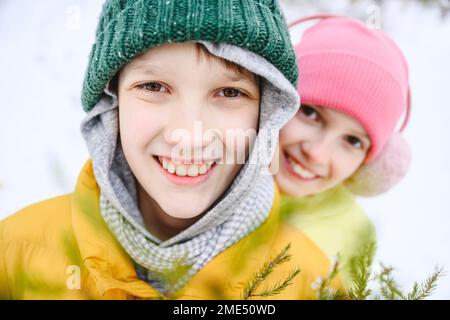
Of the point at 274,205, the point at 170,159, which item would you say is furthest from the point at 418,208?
the point at 170,159

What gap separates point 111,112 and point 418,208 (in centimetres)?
190

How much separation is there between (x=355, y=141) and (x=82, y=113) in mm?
1429

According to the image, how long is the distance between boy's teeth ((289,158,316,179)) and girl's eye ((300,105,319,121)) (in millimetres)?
203

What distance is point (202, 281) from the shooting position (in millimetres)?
1185

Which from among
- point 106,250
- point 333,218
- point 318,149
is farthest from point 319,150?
point 106,250

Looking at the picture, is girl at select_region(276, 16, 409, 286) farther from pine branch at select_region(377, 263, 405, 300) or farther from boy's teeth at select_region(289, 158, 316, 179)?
pine branch at select_region(377, 263, 405, 300)

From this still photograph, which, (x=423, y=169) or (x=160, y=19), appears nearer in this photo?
(x=160, y=19)

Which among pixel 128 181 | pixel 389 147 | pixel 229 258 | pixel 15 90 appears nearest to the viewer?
pixel 229 258

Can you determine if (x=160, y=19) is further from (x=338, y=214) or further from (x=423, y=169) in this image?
(x=423, y=169)

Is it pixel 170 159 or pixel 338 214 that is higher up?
pixel 170 159

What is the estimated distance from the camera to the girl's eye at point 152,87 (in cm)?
111

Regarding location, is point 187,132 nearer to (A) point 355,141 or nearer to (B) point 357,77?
(B) point 357,77

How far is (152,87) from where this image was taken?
44.1 inches

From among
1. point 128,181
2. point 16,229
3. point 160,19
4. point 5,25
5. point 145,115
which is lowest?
point 16,229
